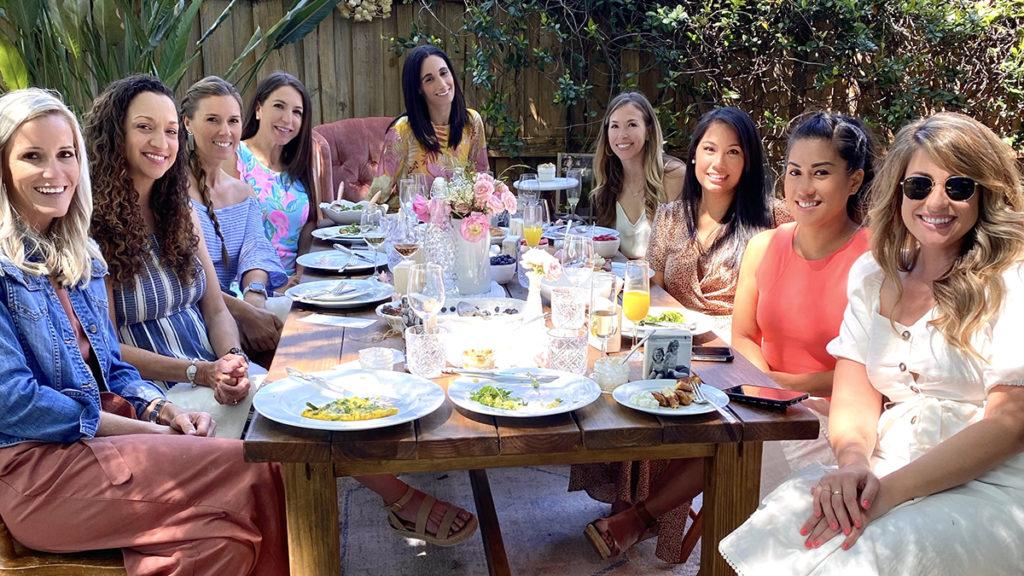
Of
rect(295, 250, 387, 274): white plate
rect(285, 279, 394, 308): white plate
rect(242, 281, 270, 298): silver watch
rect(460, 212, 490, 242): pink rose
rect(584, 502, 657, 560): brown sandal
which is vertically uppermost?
rect(460, 212, 490, 242): pink rose

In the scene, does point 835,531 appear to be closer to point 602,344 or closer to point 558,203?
point 602,344

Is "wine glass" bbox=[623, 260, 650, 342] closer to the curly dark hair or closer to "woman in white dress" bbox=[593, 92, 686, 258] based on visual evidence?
the curly dark hair

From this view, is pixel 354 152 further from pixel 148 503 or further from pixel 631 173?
pixel 148 503

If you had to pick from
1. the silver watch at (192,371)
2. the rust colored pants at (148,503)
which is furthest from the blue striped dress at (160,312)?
the rust colored pants at (148,503)

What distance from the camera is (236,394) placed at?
2.49 meters

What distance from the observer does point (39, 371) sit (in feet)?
6.46

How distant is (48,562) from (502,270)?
1.63 metres

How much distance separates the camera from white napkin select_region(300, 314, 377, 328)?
2.56m

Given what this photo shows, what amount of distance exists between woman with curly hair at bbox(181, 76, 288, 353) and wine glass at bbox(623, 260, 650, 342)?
1.53 metres

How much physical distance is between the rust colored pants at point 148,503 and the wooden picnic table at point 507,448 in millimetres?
128

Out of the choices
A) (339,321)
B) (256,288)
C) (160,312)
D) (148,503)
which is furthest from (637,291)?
(256,288)

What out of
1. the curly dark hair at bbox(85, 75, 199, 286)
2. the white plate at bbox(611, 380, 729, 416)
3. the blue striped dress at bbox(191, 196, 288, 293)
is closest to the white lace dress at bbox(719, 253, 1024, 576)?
the white plate at bbox(611, 380, 729, 416)

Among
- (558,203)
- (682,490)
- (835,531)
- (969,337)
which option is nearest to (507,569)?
(682,490)

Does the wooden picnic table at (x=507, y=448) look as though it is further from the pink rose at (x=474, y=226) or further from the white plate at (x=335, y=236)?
the white plate at (x=335, y=236)
